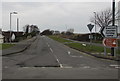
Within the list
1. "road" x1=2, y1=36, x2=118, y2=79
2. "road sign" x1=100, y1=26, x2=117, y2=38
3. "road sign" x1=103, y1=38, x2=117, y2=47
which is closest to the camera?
"road" x1=2, y1=36, x2=118, y2=79

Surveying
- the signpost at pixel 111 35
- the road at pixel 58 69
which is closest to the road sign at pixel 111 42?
the signpost at pixel 111 35

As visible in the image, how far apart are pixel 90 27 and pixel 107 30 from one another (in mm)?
5201

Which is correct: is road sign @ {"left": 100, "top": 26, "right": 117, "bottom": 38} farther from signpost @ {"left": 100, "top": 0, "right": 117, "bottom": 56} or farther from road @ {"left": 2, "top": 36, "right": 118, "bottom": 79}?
road @ {"left": 2, "top": 36, "right": 118, "bottom": 79}

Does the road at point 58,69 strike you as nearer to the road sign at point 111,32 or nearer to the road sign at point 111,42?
the road sign at point 111,42

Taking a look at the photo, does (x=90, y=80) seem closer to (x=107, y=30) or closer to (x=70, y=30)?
(x=107, y=30)

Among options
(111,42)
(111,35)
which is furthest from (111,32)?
(111,42)

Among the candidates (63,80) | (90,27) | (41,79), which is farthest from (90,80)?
(90,27)

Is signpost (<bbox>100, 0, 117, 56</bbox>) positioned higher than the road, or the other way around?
signpost (<bbox>100, 0, 117, 56</bbox>)

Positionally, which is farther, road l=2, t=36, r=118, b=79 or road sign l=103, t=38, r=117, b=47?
road sign l=103, t=38, r=117, b=47

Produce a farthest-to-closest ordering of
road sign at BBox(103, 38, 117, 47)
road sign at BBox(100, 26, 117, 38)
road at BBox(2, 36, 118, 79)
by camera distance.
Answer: road sign at BBox(100, 26, 117, 38) < road sign at BBox(103, 38, 117, 47) < road at BBox(2, 36, 118, 79)

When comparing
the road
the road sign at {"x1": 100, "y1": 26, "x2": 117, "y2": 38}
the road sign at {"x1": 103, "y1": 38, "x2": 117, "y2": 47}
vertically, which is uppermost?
the road sign at {"x1": 100, "y1": 26, "x2": 117, "y2": 38}

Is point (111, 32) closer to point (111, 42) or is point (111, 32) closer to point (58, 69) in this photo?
point (111, 42)

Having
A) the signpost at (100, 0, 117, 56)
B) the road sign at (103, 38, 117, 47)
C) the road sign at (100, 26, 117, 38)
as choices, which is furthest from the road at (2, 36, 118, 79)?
the road sign at (100, 26, 117, 38)

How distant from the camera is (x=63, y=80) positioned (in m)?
9.02
